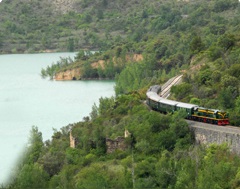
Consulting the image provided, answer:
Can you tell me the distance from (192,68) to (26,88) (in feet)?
99.5

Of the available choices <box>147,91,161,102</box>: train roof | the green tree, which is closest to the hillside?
<box>147,91,161,102</box>: train roof

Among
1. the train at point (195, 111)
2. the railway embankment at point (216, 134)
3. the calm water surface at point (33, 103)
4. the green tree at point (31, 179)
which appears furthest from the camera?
the calm water surface at point (33, 103)

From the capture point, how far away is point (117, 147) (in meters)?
33.0

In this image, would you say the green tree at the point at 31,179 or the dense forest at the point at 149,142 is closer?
the dense forest at the point at 149,142

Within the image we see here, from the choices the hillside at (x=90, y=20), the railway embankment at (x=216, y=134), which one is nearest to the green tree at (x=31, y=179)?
the railway embankment at (x=216, y=134)

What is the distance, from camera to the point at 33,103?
6366cm

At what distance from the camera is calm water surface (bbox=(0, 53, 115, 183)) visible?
44500 millimetres

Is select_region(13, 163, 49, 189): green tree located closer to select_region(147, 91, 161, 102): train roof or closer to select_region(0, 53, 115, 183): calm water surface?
select_region(0, 53, 115, 183): calm water surface

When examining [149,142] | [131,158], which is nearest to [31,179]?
[131,158]

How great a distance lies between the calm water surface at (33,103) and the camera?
44500 mm

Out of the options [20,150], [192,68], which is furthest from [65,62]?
[20,150]

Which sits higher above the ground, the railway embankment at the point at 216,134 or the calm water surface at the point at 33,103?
the railway embankment at the point at 216,134

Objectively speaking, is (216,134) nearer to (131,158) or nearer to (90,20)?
(131,158)

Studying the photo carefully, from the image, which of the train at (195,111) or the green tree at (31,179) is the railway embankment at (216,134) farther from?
the green tree at (31,179)
